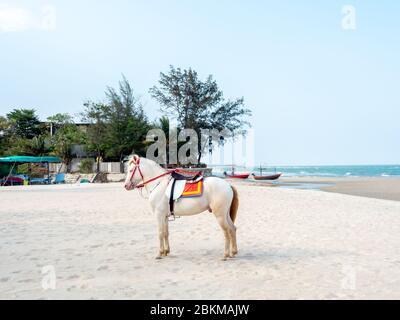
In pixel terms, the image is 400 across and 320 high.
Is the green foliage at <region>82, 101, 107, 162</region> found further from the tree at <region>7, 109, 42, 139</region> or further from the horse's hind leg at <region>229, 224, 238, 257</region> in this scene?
the horse's hind leg at <region>229, 224, 238, 257</region>

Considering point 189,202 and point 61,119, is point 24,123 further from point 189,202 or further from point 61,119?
point 189,202

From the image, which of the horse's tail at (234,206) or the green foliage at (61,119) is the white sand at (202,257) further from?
the green foliage at (61,119)

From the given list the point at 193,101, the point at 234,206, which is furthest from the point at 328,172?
the point at 234,206

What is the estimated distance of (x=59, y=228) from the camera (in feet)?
29.3

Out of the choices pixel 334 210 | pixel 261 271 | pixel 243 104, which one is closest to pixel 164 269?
pixel 261 271

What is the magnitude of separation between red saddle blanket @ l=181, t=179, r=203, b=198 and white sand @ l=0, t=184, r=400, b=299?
3.55 ft

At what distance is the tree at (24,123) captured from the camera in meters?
48.8

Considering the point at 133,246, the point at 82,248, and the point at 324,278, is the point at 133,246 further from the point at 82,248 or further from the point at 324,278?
the point at 324,278

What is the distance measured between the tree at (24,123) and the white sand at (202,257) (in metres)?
42.4

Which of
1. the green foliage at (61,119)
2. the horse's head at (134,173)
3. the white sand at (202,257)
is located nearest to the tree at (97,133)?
the green foliage at (61,119)

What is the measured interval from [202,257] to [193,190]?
1.19 meters

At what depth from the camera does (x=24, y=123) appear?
49688 mm

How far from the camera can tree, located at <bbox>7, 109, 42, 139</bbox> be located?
48784 mm

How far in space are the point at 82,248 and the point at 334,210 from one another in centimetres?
869
